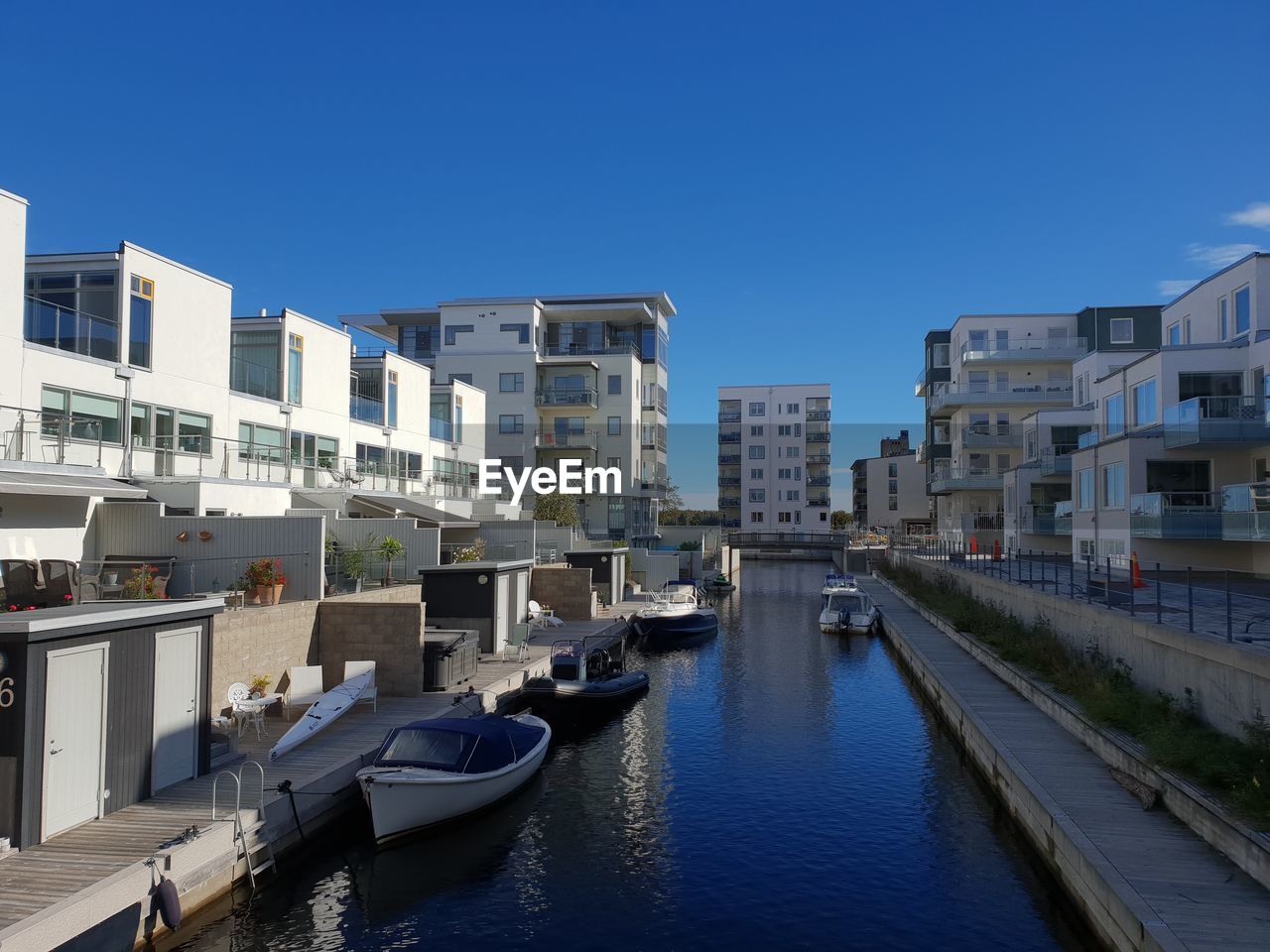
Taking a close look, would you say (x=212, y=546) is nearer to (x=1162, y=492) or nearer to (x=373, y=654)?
(x=373, y=654)

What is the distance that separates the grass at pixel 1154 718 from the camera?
11.5 m

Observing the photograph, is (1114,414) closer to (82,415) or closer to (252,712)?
(252,712)

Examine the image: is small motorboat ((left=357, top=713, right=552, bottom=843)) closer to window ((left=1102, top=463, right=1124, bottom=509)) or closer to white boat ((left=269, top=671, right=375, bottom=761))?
white boat ((left=269, top=671, right=375, bottom=761))

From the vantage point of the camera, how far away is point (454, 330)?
2527 inches

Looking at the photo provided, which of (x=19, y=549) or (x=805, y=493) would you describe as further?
(x=805, y=493)

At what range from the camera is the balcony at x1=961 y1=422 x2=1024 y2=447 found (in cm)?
6488

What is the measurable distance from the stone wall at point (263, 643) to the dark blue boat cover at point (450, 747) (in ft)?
12.7

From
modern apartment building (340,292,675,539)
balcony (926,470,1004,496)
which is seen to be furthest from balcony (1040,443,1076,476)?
modern apartment building (340,292,675,539)

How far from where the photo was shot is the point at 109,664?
13.3 metres

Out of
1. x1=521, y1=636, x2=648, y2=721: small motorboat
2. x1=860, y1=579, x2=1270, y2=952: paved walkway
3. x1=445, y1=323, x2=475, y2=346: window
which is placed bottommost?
x1=521, y1=636, x2=648, y2=721: small motorboat

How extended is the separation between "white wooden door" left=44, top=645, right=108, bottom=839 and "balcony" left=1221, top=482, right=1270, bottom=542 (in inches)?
1179

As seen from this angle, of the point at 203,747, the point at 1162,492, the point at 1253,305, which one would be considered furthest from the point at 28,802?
the point at 1253,305

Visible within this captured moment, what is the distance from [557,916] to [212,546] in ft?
46.1

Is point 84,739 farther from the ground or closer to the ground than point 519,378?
closer to the ground
